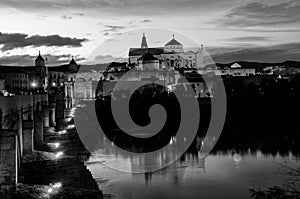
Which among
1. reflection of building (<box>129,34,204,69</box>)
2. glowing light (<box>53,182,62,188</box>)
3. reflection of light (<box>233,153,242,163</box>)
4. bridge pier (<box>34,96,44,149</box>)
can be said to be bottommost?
reflection of light (<box>233,153,242,163</box>)

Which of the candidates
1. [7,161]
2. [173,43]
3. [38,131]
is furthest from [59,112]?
[173,43]

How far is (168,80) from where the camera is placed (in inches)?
1646

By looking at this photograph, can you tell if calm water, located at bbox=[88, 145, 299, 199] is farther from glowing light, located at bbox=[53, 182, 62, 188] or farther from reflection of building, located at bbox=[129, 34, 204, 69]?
reflection of building, located at bbox=[129, 34, 204, 69]

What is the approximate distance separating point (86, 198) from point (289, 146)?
29.6 ft

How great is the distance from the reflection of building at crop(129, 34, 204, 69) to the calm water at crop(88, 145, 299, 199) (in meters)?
36.5

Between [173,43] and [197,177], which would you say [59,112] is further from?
[173,43]

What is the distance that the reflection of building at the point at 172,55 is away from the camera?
168 ft

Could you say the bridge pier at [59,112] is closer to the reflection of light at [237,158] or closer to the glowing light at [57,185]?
the reflection of light at [237,158]

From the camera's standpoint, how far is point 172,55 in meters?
52.2

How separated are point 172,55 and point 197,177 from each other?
144 ft

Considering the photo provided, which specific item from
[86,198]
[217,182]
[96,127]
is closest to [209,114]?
[96,127]

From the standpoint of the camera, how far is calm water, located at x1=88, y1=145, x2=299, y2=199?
7.84 meters

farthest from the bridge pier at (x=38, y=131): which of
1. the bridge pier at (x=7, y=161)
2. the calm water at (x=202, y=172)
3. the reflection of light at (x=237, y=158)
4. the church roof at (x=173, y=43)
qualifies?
the church roof at (x=173, y=43)

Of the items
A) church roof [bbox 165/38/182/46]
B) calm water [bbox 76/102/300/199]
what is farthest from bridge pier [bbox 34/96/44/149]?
church roof [bbox 165/38/182/46]
